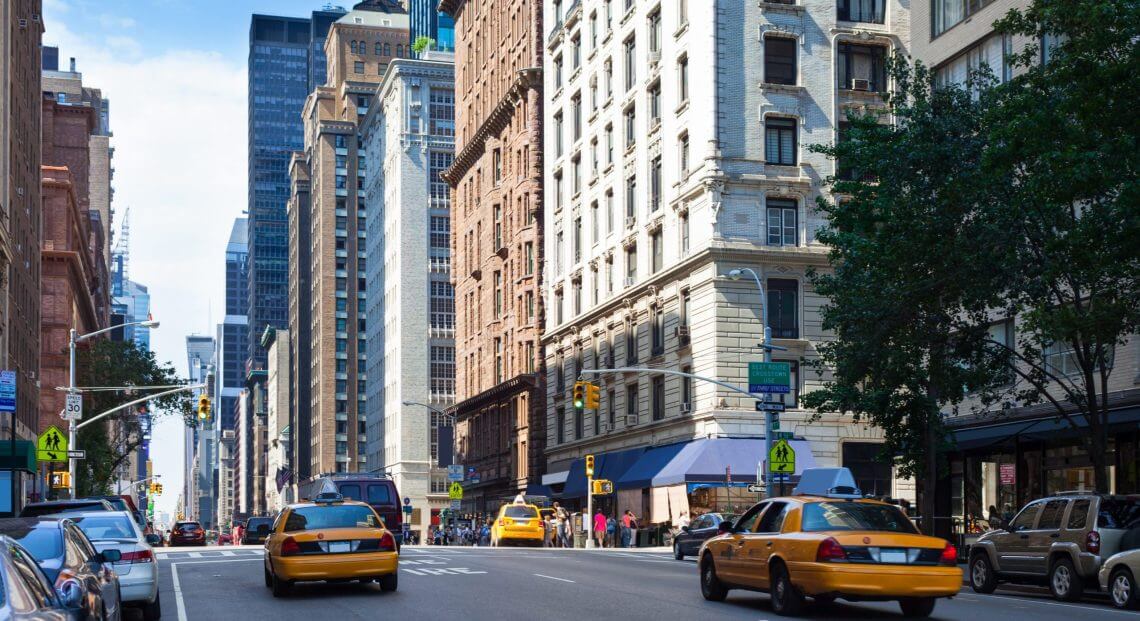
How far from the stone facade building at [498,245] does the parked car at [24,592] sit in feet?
231

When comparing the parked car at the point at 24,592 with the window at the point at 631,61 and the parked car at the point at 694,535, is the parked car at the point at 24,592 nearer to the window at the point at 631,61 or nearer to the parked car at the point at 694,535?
the parked car at the point at 694,535

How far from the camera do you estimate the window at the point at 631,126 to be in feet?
223

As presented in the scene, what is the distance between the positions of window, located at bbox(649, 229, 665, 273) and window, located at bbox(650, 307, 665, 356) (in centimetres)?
196

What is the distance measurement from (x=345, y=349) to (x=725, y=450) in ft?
428

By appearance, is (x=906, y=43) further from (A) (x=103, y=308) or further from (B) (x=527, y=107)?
(A) (x=103, y=308)

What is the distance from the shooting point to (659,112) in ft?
212

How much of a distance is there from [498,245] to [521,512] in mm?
36465

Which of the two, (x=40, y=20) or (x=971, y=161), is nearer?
(x=971, y=161)

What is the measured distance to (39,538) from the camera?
520 inches

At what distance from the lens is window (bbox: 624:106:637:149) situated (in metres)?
67.9

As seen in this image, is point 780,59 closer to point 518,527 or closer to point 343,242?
point 518,527

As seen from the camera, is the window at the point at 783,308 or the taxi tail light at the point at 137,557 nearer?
the taxi tail light at the point at 137,557

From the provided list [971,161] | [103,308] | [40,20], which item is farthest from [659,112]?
[103,308]

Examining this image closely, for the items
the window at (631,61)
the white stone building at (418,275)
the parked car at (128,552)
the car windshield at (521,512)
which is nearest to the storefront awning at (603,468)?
the car windshield at (521,512)
